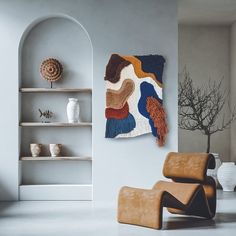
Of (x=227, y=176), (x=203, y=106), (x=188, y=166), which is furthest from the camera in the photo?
(x=203, y=106)

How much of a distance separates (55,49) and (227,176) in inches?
132

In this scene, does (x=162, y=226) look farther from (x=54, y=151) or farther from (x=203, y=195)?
(x=54, y=151)

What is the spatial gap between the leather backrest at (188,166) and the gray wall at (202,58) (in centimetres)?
336

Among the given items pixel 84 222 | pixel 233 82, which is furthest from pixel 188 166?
pixel 233 82

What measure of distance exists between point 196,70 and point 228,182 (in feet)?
7.11

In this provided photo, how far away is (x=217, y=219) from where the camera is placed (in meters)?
5.94

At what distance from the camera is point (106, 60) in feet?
23.9

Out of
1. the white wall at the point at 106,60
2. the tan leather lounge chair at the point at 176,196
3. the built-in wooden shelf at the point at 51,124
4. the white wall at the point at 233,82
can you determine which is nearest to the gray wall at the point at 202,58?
the white wall at the point at 233,82

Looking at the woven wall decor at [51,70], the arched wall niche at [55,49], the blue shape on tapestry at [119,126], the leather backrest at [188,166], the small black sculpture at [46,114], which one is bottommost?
the leather backrest at [188,166]

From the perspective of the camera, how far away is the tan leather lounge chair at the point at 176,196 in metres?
5.45

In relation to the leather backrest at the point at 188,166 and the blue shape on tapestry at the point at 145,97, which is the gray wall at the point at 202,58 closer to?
the blue shape on tapestry at the point at 145,97

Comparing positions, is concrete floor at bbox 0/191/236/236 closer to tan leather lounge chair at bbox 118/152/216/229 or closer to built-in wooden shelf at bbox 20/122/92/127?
tan leather lounge chair at bbox 118/152/216/229

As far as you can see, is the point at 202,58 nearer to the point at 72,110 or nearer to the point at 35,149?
the point at 72,110

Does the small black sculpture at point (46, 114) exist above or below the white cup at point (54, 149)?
above
